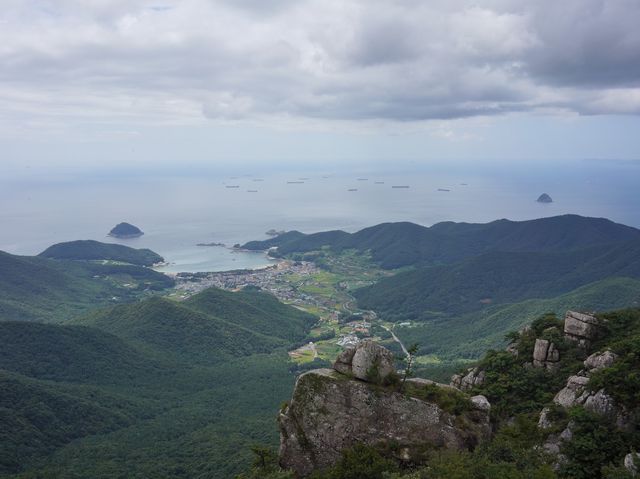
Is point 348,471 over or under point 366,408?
under

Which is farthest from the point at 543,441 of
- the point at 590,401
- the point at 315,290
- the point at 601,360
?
the point at 315,290

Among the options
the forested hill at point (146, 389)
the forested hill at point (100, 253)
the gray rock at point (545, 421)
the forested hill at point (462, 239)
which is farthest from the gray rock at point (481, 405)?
the forested hill at point (100, 253)

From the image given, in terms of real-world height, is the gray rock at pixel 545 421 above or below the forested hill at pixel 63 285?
above

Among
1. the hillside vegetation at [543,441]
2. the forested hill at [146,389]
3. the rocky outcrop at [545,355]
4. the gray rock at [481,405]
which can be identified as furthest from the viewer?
the forested hill at [146,389]

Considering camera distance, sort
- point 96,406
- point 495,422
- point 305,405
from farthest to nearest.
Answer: point 96,406
point 495,422
point 305,405

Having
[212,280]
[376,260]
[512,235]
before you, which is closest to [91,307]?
[212,280]

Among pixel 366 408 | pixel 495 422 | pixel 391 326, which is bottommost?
pixel 391 326

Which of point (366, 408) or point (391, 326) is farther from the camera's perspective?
point (391, 326)

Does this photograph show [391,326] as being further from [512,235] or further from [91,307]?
[512,235]

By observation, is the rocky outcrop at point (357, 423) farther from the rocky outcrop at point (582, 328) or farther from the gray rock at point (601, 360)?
the rocky outcrop at point (582, 328)
